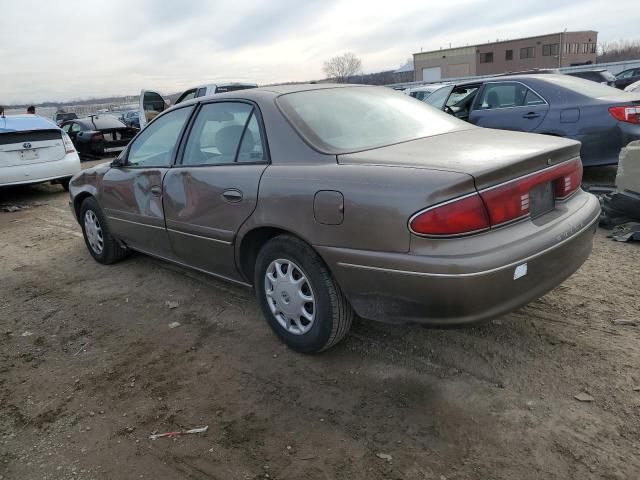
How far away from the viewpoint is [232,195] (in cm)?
327

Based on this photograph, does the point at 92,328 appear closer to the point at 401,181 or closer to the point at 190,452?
the point at 190,452

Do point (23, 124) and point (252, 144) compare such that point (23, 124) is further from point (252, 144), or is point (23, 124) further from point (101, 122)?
point (252, 144)

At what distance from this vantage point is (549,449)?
7.34ft

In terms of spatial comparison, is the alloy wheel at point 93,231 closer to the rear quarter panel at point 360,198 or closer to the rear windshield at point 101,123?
the rear quarter panel at point 360,198

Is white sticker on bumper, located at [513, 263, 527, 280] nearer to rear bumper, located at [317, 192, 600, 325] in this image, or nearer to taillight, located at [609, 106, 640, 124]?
rear bumper, located at [317, 192, 600, 325]

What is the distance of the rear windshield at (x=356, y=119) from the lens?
3.04 m

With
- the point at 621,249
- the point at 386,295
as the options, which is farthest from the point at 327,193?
the point at 621,249

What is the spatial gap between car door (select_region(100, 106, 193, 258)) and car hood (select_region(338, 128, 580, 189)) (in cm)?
182

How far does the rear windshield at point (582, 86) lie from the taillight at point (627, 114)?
36 cm

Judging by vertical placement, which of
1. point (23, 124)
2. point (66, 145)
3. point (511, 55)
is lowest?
point (66, 145)

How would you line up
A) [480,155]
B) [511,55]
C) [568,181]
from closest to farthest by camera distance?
1. [480,155]
2. [568,181]
3. [511,55]

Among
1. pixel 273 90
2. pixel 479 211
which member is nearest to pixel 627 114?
pixel 273 90

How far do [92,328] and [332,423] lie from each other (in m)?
2.23

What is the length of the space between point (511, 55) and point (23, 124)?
68.5 metres
